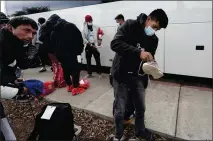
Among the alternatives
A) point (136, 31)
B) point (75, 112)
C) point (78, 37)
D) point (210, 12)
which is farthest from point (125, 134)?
point (210, 12)

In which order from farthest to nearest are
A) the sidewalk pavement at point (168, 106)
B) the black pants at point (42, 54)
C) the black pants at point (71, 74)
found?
the black pants at point (42, 54) → the black pants at point (71, 74) → the sidewalk pavement at point (168, 106)

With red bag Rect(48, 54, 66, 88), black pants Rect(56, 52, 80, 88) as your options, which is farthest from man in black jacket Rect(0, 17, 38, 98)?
red bag Rect(48, 54, 66, 88)

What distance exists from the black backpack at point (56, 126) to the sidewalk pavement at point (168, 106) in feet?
3.04

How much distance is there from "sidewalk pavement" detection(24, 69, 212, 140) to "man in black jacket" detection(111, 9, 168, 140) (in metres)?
0.71

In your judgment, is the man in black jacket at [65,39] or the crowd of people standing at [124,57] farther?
the man in black jacket at [65,39]

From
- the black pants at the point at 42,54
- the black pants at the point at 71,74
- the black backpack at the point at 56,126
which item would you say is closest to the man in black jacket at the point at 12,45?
the black backpack at the point at 56,126

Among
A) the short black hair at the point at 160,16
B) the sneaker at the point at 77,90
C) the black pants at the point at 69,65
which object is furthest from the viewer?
the sneaker at the point at 77,90

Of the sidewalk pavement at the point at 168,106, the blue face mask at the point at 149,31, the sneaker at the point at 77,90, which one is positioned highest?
the blue face mask at the point at 149,31

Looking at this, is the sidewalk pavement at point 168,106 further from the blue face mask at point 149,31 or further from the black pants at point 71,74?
the blue face mask at point 149,31

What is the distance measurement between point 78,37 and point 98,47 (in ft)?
4.94

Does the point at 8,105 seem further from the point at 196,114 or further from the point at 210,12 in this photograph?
the point at 210,12

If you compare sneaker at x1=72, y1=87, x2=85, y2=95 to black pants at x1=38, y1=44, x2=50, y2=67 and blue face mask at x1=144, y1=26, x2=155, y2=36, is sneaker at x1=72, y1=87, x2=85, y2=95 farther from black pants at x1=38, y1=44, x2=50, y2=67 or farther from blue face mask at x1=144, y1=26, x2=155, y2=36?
black pants at x1=38, y1=44, x2=50, y2=67

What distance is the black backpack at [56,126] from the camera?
240cm

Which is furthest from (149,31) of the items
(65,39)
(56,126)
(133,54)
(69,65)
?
(69,65)
